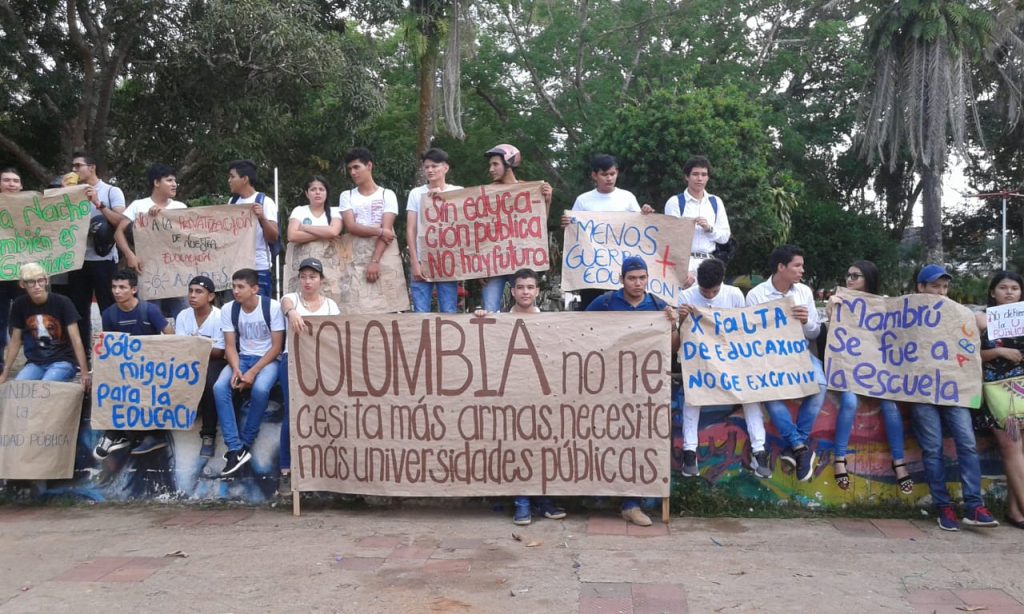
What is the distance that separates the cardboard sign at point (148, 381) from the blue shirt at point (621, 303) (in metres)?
2.80

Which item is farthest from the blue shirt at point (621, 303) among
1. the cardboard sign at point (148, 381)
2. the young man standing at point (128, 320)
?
the young man standing at point (128, 320)

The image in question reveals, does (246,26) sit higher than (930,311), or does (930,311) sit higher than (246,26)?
(246,26)

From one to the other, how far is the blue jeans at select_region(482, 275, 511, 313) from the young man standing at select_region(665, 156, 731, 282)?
1419 mm

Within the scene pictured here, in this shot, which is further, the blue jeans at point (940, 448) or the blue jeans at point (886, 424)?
the blue jeans at point (886, 424)

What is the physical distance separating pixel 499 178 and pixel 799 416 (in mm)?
2861

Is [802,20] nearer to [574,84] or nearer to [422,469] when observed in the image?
[574,84]

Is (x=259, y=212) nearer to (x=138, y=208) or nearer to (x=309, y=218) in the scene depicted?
(x=309, y=218)

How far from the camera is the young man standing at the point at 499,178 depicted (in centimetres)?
699

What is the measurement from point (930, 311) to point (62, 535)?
589 cm

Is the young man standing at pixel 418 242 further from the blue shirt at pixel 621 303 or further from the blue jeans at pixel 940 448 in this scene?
the blue jeans at pixel 940 448

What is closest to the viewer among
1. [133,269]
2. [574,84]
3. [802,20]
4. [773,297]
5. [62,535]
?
[62,535]

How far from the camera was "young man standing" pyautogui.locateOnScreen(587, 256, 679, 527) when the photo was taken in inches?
234

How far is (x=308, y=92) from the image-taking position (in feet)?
50.5

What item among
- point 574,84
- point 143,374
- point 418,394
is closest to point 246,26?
point 143,374
